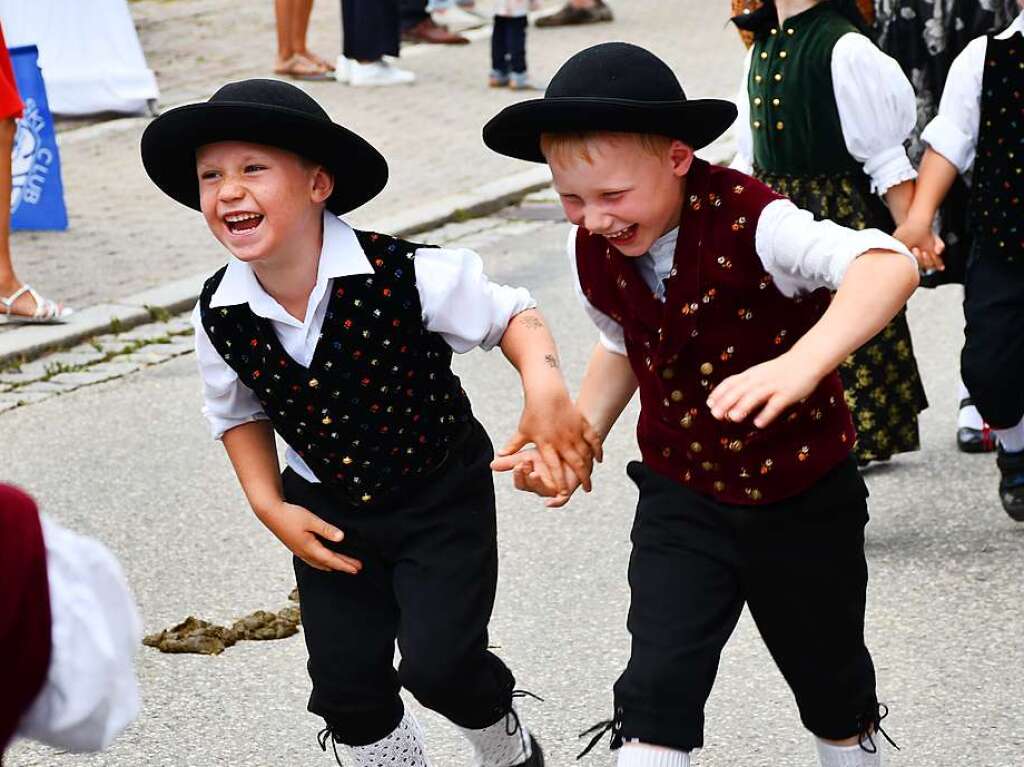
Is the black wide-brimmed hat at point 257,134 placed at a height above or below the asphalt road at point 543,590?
above

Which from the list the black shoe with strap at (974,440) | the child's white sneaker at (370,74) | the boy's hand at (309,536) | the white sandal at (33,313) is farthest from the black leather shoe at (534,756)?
the child's white sneaker at (370,74)

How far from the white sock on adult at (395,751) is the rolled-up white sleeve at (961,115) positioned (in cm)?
215

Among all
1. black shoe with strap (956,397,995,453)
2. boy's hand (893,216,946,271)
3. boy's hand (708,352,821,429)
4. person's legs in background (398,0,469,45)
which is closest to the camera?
boy's hand (708,352,821,429)

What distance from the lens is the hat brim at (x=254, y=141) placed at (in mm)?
3047

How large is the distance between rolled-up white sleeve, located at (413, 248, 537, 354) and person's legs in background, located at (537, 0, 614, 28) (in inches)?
452

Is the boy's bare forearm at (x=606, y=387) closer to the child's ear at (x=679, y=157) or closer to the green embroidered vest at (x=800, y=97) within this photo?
the child's ear at (x=679, y=157)

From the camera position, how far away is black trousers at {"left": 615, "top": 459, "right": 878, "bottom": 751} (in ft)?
9.74

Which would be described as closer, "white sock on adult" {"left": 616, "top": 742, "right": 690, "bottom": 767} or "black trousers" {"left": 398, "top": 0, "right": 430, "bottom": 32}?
"white sock on adult" {"left": 616, "top": 742, "right": 690, "bottom": 767}

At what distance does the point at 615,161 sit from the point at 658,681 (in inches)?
32.9

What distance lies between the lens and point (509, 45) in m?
11.7

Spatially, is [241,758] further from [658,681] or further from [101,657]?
[101,657]

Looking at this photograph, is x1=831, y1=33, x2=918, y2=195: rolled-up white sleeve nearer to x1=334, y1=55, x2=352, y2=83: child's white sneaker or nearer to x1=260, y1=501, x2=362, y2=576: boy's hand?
x1=260, y1=501, x2=362, y2=576: boy's hand

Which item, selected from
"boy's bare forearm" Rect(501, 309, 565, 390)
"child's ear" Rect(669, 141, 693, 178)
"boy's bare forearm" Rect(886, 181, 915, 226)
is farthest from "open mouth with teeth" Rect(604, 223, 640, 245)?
"boy's bare forearm" Rect(886, 181, 915, 226)

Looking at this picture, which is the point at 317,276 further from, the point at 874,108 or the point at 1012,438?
the point at 1012,438
